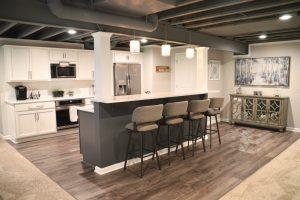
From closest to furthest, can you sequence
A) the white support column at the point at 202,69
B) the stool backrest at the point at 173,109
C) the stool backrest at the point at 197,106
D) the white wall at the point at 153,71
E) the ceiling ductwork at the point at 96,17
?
the ceiling ductwork at the point at 96,17, the stool backrest at the point at 173,109, the stool backrest at the point at 197,106, the white support column at the point at 202,69, the white wall at the point at 153,71

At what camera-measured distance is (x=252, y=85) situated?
6.88m

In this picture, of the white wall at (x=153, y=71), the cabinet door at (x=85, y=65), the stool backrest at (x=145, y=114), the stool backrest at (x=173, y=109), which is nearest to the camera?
the stool backrest at (x=145, y=114)

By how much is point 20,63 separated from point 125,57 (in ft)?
9.27

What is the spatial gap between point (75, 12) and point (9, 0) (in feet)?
2.31

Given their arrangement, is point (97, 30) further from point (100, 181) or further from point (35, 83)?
point (35, 83)

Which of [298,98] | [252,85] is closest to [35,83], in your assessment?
[252,85]

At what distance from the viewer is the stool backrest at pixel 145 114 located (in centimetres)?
333

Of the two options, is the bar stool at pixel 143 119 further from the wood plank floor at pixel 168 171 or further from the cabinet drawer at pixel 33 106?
the cabinet drawer at pixel 33 106

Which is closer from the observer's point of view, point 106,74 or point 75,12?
point 75,12

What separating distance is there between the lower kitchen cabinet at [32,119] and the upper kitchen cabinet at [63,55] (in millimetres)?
1187

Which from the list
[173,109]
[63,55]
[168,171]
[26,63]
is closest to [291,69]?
[173,109]

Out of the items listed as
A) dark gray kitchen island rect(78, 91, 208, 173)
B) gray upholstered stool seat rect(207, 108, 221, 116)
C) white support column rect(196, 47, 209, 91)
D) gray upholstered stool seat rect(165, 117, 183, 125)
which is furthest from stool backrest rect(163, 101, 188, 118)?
white support column rect(196, 47, 209, 91)

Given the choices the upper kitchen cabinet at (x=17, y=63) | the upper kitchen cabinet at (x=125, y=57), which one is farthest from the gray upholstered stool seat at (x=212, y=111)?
the upper kitchen cabinet at (x=17, y=63)

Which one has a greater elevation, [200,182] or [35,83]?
[35,83]
